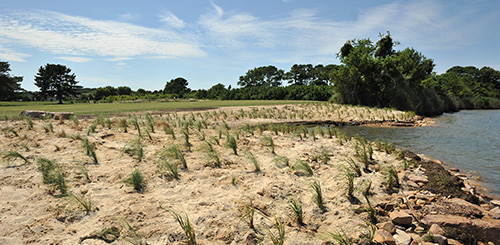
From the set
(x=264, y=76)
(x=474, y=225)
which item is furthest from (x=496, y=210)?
(x=264, y=76)

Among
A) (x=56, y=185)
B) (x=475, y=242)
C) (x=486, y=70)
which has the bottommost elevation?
(x=475, y=242)

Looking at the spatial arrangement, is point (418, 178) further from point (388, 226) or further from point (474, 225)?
point (388, 226)

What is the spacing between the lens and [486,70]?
203 ft

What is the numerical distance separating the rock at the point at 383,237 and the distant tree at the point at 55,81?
197 feet

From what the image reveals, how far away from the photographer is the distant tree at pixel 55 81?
48.8m

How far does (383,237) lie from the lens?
9.25ft

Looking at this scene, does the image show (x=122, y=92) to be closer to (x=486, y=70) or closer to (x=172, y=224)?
(x=172, y=224)

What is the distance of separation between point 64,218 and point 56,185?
103cm

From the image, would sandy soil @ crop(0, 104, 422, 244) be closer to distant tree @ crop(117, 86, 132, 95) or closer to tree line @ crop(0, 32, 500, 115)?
tree line @ crop(0, 32, 500, 115)

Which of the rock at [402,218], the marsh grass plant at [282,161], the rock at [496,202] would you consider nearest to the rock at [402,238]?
the rock at [402,218]

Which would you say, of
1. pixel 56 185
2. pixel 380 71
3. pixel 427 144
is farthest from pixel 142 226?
pixel 380 71

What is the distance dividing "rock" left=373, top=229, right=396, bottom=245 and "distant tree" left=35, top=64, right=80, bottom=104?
60173 millimetres

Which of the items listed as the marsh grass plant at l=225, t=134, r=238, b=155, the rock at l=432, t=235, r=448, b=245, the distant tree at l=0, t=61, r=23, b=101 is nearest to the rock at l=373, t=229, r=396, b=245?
the rock at l=432, t=235, r=448, b=245

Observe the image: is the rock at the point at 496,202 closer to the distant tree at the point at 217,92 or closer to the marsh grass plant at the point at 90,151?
the marsh grass plant at the point at 90,151
